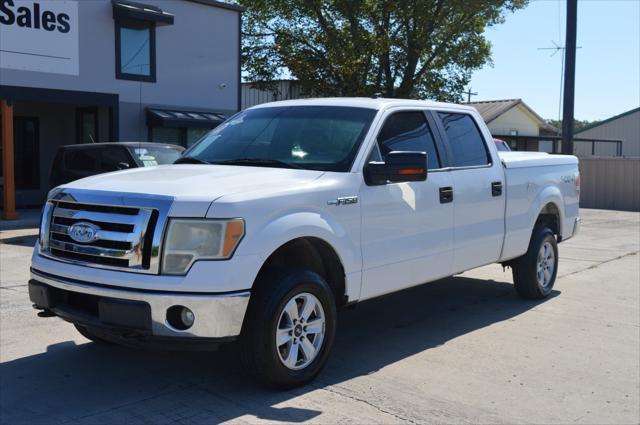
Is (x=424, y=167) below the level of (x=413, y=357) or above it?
above

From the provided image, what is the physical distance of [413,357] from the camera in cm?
551

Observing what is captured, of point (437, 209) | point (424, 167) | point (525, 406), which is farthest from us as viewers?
point (437, 209)

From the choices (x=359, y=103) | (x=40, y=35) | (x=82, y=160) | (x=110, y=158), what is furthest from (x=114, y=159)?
(x=359, y=103)

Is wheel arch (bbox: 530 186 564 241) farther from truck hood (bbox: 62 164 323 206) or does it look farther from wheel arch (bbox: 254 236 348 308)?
truck hood (bbox: 62 164 323 206)

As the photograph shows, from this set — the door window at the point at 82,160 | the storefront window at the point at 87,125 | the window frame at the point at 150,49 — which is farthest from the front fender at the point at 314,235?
the storefront window at the point at 87,125

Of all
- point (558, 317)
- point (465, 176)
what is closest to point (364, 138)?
point (465, 176)

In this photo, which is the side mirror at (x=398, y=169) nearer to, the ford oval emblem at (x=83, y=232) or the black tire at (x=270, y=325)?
the black tire at (x=270, y=325)

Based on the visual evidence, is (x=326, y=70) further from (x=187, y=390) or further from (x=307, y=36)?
(x=187, y=390)

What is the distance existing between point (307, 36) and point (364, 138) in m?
29.4

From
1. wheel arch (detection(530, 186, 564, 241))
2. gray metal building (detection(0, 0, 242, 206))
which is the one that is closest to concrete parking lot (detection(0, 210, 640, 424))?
wheel arch (detection(530, 186, 564, 241))

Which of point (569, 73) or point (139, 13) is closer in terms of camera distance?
point (139, 13)

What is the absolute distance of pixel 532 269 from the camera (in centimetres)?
749

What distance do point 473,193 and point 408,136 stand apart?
910 millimetres

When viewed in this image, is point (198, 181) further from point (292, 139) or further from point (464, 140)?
point (464, 140)
